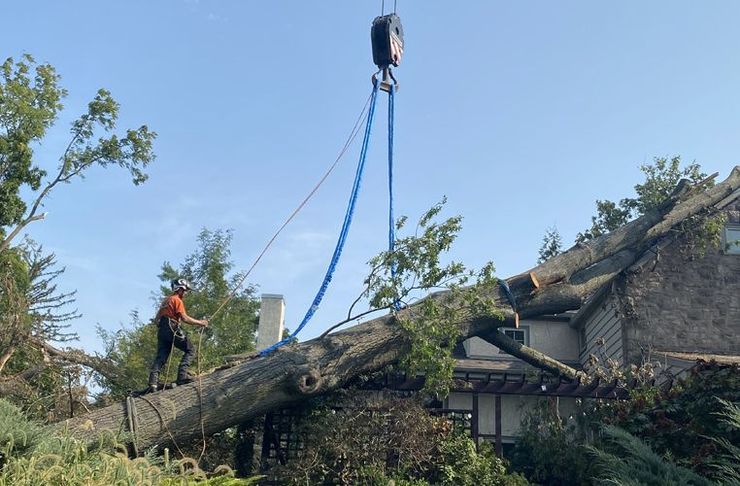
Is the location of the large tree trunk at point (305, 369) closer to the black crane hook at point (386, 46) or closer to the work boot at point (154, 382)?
the work boot at point (154, 382)

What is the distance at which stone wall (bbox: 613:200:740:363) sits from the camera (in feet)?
47.3

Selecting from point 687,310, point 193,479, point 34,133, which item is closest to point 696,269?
point 687,310

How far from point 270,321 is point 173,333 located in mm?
4965

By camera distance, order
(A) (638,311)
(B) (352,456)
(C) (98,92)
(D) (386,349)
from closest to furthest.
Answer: (B) (352,456) → (D) (386,349) → (A) (638,311) → (C) (98,92)

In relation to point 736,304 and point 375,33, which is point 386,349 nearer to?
point 375,33

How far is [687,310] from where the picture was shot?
1484cm

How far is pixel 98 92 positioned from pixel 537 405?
10.8 m

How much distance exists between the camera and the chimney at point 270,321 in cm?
1364

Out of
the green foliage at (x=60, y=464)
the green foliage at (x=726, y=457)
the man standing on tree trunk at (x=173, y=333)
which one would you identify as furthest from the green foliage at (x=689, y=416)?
the man standing on tree trunk at (x=173, y=333)

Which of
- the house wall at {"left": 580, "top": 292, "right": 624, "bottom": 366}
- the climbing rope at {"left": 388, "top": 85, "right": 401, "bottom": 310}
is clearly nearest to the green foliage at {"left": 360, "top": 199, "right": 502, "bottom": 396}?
the climbing rope at {"left": 388, "top": 85, "right": 401, "bottom": 310}

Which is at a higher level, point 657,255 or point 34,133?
point 34,133

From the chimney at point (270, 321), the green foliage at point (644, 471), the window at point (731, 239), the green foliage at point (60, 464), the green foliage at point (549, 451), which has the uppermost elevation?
the window at point (731, 239)

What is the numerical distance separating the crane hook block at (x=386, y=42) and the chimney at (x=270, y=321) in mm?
5332

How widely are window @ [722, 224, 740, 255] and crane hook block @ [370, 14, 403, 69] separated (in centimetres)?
864
